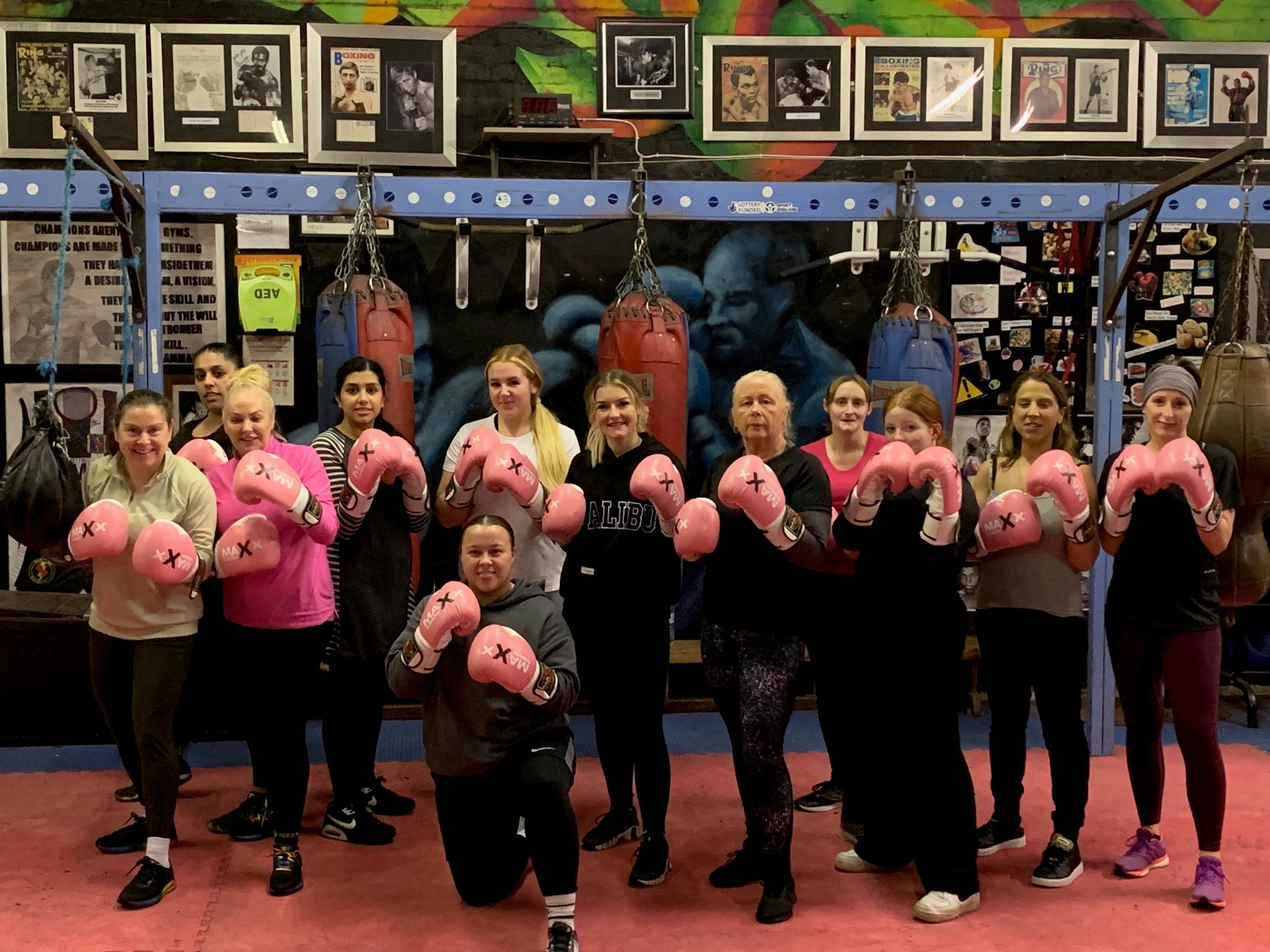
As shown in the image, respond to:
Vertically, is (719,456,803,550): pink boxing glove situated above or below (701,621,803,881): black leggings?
above

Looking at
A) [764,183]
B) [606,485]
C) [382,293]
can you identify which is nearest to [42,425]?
[382,293]

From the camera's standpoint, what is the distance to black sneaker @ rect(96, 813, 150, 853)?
3.39 m

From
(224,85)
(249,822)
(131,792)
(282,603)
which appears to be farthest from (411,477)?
(224,85)

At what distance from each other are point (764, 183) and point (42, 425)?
2.46 meters

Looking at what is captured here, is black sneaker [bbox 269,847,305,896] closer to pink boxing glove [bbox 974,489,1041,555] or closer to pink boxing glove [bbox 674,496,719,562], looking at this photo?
pink boxing glove [bbox 674,496,719,562]

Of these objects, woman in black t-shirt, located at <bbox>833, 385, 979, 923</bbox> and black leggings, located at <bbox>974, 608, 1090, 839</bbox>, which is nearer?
woman in black t-shirt, located at <bbox>833, 385, 979, 923</bbox>

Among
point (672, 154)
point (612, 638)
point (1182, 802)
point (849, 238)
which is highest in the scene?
point (672, 154)

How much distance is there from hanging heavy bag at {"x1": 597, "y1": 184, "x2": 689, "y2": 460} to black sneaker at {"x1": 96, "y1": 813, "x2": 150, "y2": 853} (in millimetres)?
2072

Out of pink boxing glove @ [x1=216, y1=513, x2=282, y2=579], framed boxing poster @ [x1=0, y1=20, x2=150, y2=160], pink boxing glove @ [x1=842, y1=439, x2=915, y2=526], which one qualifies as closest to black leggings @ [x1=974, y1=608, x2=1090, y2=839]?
pink boxing glove @ [x1=842, y1=439, x2=915, y2=526]

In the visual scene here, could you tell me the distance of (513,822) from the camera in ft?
9.72

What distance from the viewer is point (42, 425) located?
10.7 feet

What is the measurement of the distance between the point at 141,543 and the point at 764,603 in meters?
1.60

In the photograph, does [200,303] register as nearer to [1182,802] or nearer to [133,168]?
[133,168]

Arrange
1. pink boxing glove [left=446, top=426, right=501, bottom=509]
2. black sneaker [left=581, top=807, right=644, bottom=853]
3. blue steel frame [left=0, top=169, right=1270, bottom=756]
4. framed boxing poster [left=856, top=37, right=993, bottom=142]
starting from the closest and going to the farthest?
pink boxing glove [left=446, top=426, right=501, bottom=509] < black sneaker [left=581, top=807, right=644, bottom=853] < blue steel frame [left=0, top=169, right=1270, bottom=756] < framed boxing poster [left=856, top=37, right=993, bottom=142]
